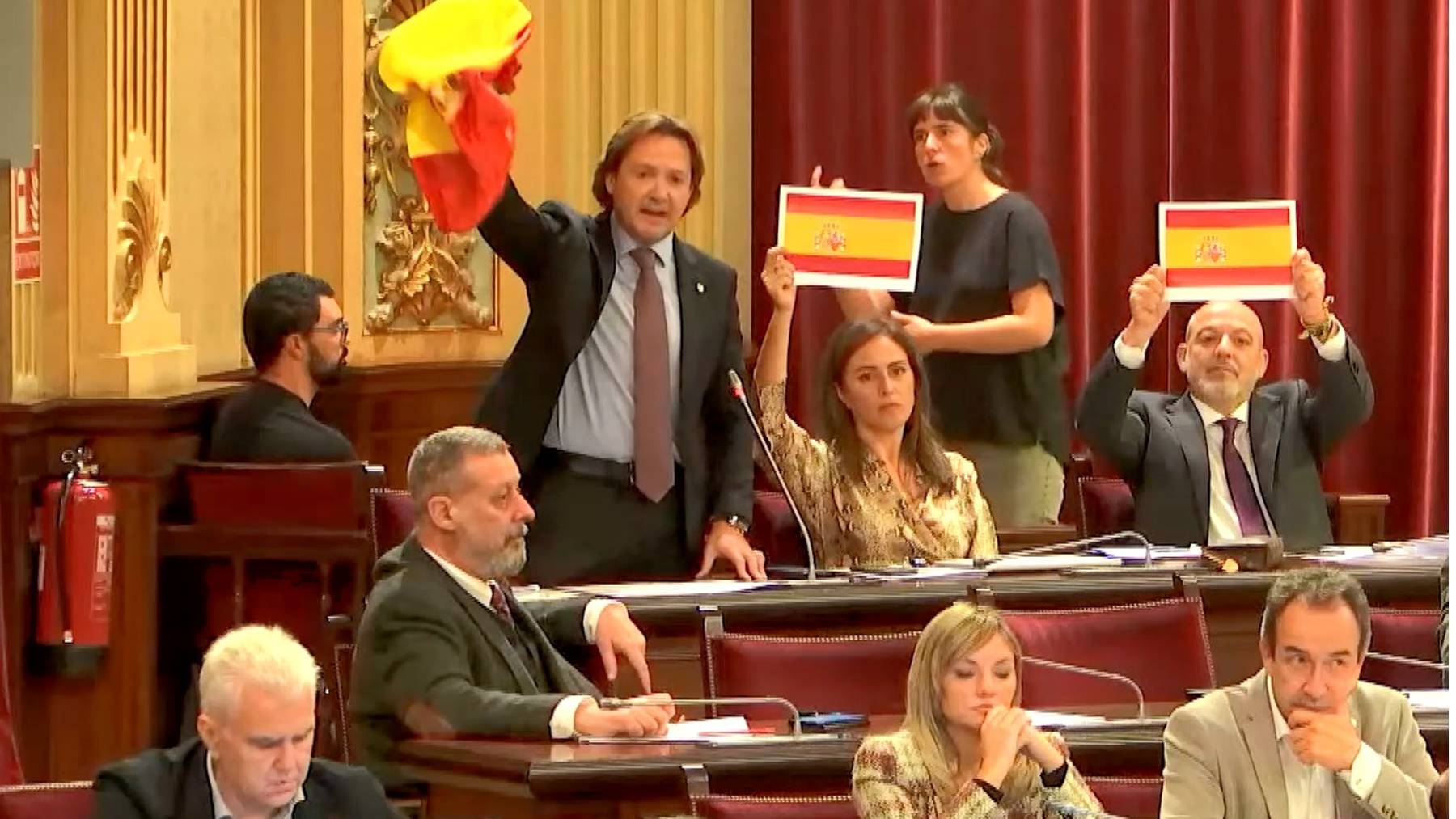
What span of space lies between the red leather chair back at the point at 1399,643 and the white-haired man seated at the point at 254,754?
2116 millimetres

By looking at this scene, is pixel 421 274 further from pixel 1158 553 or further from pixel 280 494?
pixel 1158 553

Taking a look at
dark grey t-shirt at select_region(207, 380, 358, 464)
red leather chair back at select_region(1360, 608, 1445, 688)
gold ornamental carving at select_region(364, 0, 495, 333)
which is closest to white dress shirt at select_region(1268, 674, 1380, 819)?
red leather chair back at select_region(1360, 608, 1445, 688)

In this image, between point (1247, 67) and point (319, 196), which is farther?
point (1247, 67)

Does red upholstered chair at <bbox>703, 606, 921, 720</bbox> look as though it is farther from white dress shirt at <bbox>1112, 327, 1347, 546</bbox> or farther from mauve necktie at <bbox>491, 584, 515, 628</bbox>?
white dress shirt at <bbox>1112, 327, 1347, 546</bbox>

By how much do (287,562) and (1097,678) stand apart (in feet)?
7.37

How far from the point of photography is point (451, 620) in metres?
4.49

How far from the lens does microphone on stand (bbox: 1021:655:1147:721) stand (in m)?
4.58

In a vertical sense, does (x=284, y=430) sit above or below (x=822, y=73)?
below

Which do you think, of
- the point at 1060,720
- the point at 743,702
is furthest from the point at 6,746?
the point at 1060,720

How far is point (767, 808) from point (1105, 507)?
301 centimetres

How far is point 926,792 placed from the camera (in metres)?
4.06

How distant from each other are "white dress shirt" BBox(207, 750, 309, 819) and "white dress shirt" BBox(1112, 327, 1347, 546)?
324 cm

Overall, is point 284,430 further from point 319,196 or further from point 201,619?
point 319,196

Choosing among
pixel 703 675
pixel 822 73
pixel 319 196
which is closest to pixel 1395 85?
pixel 822 73
